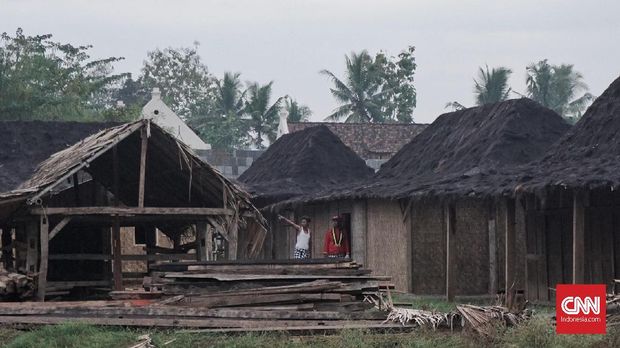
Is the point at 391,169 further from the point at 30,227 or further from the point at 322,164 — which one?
the point at 30,227

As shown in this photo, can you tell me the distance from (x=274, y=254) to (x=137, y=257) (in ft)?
39.4

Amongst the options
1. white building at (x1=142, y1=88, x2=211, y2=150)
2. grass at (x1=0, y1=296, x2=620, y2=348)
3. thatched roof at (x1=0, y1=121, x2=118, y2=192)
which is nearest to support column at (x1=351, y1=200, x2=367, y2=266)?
thatched roof at (x1=0, y1=121, x2=118, y2=192)

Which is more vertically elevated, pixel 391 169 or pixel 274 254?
pixel 391 169

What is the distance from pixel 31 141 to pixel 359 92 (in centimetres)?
3615

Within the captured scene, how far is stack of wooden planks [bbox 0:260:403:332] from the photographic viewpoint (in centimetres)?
1526

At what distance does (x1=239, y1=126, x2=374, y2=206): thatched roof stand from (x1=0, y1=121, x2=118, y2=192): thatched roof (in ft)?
16.7

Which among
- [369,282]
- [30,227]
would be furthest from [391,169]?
[369,282]

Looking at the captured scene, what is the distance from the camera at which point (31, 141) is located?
2734cm

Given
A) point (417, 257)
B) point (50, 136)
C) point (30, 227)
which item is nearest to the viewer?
point (30, 227)

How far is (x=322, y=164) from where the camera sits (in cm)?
3378

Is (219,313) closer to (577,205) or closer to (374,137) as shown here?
(577,205)

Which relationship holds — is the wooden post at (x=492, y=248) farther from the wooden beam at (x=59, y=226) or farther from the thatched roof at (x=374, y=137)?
the thatched roof at (x=374, y=137)

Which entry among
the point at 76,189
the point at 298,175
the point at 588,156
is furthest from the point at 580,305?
the point at 298,175

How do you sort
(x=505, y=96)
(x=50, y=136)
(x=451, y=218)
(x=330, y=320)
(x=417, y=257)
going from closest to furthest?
(x=330, y=320), (x=451, y=218), (x=417, y=257), (x=50, y=136), (x=505, y=96)
